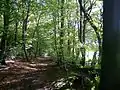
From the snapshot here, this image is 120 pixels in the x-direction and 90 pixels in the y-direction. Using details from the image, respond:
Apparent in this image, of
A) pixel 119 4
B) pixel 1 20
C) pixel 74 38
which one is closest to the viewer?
pixel 119 4

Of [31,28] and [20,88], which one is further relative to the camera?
[31,28]

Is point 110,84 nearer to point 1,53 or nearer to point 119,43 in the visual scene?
point 119,43

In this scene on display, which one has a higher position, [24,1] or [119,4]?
[24,1]

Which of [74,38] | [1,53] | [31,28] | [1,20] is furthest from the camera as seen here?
[31,28]

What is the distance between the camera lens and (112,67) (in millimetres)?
1557

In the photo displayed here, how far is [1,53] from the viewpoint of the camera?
648 inches

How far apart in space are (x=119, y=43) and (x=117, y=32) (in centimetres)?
9

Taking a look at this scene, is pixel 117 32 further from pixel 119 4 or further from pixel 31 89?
pixel 31 89

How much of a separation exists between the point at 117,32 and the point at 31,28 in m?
27.3

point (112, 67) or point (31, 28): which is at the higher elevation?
point (31, 28)

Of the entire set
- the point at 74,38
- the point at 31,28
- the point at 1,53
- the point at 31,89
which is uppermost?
the point at 31,28

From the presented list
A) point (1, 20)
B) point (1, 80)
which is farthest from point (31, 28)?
point (1, 80)

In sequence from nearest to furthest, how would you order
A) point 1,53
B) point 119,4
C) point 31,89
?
point 119,4, point 31,89, point 1,53

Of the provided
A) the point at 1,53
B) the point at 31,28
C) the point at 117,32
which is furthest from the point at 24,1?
the point at 117,32
